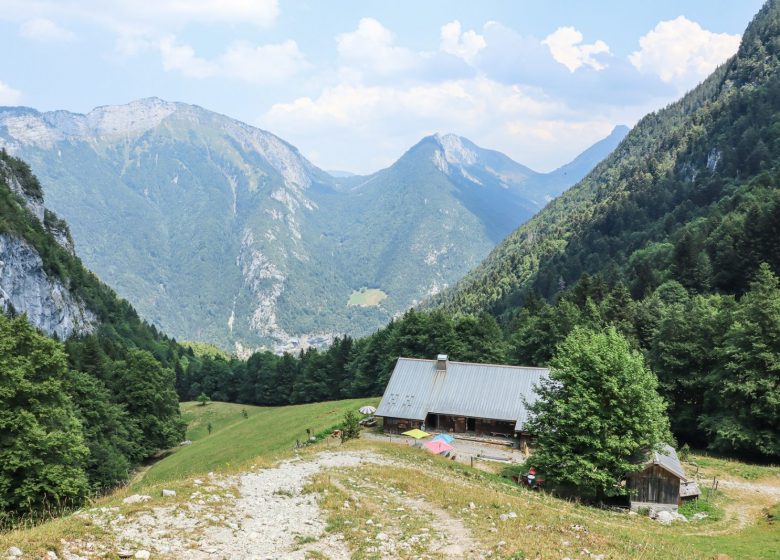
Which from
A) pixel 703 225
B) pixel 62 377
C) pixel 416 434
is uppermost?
pixel 703 225

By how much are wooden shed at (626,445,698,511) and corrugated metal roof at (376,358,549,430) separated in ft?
63.5

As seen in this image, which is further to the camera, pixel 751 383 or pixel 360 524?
pixel 751 383

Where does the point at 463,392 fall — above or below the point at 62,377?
above

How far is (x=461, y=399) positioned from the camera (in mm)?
58344

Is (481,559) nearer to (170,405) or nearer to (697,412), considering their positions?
(697,412)

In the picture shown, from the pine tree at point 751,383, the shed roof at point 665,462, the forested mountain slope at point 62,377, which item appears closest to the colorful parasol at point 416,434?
the shed roof at point 665,462

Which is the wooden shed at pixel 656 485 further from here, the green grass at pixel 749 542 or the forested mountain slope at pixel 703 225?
the forested mountain slope at pixel 703 225

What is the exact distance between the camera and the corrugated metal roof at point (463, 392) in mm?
56719

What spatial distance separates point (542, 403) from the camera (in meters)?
38.8

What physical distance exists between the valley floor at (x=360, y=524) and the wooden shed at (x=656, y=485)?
93.6 inches

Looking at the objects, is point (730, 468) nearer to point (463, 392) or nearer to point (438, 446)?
point (438, 446)

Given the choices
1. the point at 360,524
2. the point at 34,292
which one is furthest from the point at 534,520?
the point at 34,292

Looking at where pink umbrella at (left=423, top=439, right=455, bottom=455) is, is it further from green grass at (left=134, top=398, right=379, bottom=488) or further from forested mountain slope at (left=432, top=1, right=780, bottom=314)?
forested mountain slope at (left=432, top=1, right=780, bottom=314)

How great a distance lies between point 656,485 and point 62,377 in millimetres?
56437
